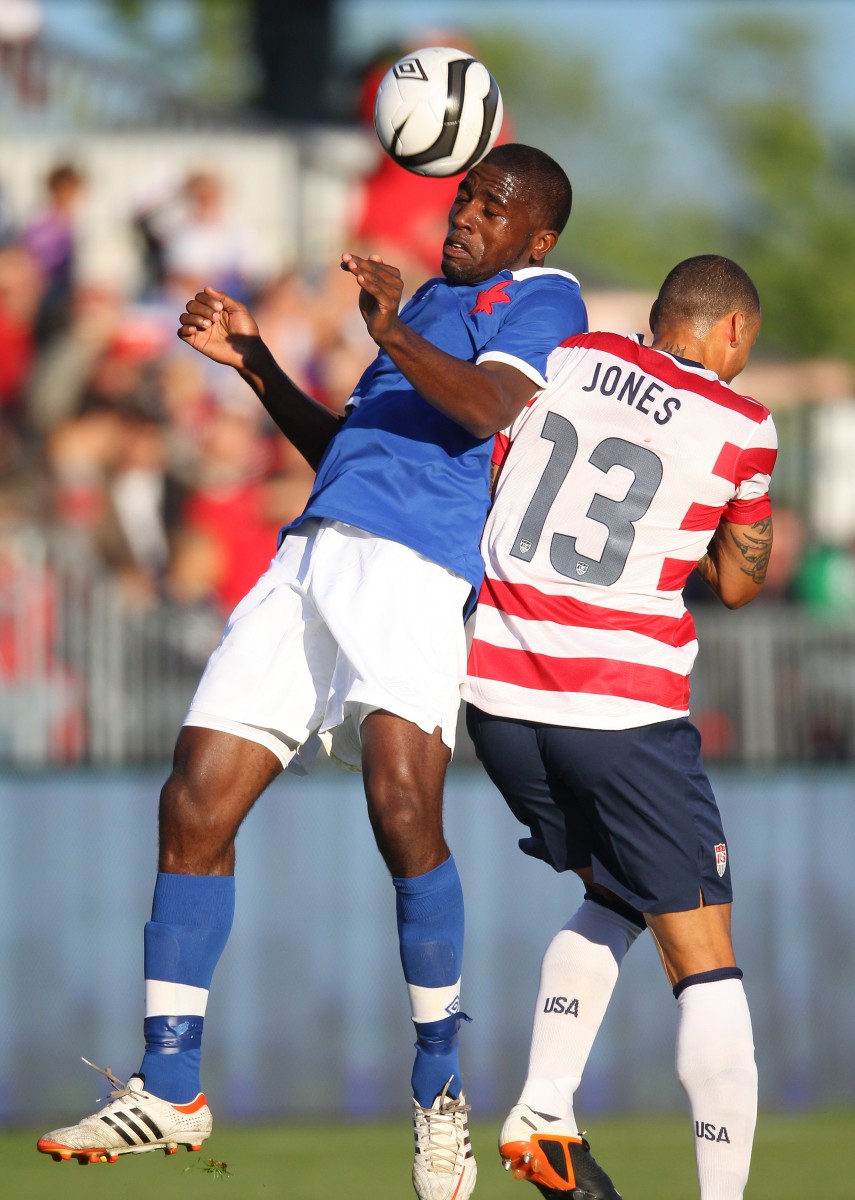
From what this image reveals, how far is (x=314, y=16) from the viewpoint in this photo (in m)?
18.1

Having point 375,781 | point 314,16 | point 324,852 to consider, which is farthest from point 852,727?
point 314,16

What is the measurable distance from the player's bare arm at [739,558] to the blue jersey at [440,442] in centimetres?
65

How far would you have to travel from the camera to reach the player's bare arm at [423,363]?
4203 millimetres

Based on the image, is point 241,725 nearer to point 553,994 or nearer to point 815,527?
point 553,994

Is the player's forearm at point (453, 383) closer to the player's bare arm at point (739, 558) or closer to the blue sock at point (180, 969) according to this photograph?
the player's bare arm at point (739, 558)

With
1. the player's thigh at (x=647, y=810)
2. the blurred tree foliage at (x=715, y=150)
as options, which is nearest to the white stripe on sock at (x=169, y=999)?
the player's thigh at (x=647, y=810)

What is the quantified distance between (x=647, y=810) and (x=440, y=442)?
1.06 m

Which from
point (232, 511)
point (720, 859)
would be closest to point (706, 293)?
point (720, 859)

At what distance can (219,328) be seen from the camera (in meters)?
4.96

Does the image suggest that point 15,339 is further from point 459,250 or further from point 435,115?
point 459,250

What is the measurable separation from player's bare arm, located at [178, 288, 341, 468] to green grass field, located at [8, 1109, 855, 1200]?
9.78ft

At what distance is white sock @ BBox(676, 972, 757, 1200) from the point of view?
4637mm

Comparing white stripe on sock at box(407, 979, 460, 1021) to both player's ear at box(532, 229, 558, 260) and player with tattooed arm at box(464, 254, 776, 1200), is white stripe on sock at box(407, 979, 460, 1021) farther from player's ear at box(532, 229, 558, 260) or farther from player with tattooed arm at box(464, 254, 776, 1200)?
player's ear at box(532, 229, 558, 260)

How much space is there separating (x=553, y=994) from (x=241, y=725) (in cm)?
116
